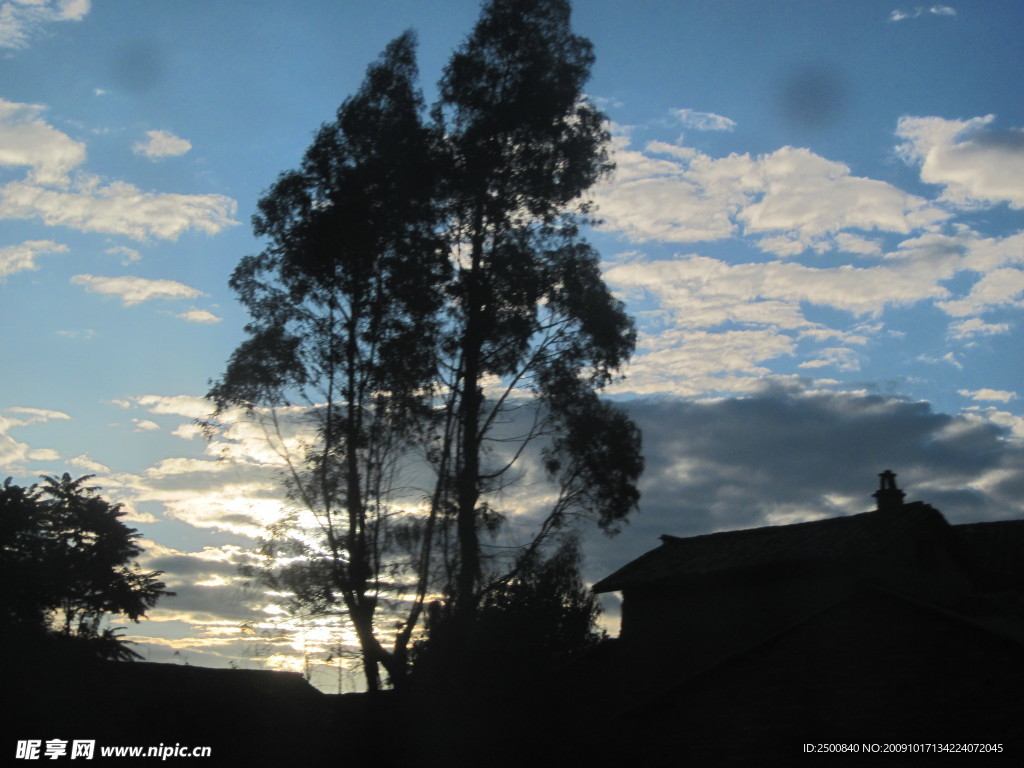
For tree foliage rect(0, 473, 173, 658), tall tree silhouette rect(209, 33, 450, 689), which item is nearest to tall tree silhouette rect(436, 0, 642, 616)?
tall tree silhouette rect(209, 33, 450, 689)

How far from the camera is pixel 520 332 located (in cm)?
2219

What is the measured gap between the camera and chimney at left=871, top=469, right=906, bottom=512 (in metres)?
25.0

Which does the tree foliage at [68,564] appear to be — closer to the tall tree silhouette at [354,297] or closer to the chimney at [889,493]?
the tall tree silhouette at [354,297]

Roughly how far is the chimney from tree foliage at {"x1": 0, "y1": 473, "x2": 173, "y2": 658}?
2561 cm

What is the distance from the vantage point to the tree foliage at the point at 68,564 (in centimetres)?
2950

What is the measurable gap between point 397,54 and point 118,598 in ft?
83.0

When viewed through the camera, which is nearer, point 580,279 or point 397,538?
point 397,538

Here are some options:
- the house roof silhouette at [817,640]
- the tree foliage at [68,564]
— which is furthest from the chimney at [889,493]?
the tree foliage at [68,564]

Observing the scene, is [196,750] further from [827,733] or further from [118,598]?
[118,598]

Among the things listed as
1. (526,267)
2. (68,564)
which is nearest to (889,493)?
(526,267)

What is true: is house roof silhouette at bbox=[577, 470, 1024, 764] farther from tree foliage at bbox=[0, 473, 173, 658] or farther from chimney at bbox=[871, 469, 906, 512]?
tree foliage at bbox=[0, 473, 173, 658]

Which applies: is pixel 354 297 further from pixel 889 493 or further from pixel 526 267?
pixel 889 493

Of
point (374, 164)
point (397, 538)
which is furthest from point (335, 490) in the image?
point (374, 164)

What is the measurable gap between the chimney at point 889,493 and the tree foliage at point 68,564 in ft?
84.0
